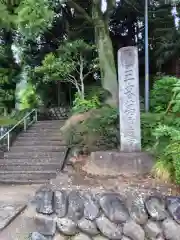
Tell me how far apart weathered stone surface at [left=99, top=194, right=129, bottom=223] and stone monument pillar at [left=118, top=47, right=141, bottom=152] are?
1.72 metres

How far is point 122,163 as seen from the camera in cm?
565

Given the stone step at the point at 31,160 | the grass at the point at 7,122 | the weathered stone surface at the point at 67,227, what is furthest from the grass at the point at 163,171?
the grass at the point at 7,122

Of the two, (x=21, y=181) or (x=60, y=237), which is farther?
(x=21, y=181)

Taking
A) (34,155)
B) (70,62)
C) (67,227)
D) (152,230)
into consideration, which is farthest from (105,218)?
(70,62)

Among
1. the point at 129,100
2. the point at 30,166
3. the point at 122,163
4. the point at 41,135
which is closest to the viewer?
the point at 122,163

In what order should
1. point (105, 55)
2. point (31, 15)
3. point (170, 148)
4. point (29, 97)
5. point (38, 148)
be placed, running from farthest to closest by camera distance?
1. point (29, 97)
2. point (105, 55)
3. point (38, 148)
4. point (170, 148)
5. point (31, 15)

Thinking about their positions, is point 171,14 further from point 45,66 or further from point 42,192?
point 42,192

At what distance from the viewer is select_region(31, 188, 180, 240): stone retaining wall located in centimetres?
406

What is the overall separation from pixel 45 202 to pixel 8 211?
1350 millimetres

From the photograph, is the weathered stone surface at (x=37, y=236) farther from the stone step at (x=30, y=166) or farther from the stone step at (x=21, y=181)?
the stone step at (x=30, y=166)

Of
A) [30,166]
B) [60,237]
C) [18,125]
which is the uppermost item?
[18,125]

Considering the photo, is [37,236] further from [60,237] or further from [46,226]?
[60,237]

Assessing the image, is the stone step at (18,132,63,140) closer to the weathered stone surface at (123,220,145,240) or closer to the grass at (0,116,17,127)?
the grass at (0,116,17,127)

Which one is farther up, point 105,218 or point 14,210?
point 105,218
